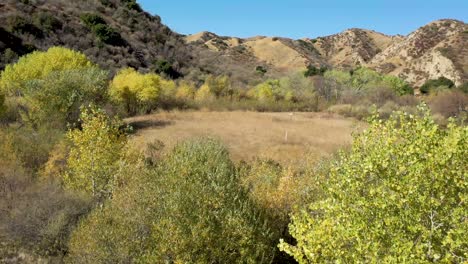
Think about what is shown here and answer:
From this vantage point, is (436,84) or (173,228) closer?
(173,228)

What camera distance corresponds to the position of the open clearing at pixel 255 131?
51156mm

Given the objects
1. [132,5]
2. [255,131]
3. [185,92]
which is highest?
[132,5]

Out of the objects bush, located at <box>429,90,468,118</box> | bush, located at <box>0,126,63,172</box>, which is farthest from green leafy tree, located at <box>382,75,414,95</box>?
bush, located at <box>0,126,63,172</box>

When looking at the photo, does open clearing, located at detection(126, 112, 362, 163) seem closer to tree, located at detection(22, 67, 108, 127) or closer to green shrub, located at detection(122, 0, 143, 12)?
tree, located at detection(22, 67, 108, 127)

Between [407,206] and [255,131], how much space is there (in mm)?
50340

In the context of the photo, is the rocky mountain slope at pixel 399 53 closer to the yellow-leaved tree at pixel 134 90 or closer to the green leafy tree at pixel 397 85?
the green leafy tree at pixel 397 85

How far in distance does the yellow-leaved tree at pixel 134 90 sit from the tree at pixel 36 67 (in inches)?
279

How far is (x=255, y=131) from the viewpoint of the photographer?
61.7 m

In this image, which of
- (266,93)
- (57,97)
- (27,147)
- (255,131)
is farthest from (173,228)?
(266,93)

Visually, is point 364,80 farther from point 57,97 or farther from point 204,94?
point 57,97

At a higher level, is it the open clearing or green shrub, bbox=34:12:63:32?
green shrub, bbox=34:12:63:32

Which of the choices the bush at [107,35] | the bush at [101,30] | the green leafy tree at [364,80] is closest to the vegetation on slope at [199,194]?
the bush at [107,35]

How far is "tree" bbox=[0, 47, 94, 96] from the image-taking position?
5091 cm

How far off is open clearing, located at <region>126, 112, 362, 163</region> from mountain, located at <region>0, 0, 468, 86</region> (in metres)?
22.2
